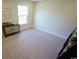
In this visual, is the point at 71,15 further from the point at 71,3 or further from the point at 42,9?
the point at 42,9

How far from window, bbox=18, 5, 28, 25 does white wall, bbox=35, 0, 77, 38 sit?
799mm

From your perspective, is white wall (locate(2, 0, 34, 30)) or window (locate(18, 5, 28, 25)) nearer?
white wall (locate(2, 0, 34, 30))

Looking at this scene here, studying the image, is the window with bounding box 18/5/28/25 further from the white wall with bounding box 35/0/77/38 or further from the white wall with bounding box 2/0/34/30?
the white wall with bounding box 35/0/77/38

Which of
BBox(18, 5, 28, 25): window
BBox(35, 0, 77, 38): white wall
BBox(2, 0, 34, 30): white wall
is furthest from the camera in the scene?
BBox(18, 5, 28, 25): window

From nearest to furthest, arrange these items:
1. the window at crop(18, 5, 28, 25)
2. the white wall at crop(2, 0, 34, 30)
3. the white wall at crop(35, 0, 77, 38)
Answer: the white wall at crop(35, 0, 77, 38) < the white wall at crop(2, 0, 34, 30) < the window at crop(18, 5, 28, 25)

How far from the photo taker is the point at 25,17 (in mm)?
7613

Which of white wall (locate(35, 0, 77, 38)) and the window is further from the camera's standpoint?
the window

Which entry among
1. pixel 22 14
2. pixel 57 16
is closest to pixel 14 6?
pixel 22 14

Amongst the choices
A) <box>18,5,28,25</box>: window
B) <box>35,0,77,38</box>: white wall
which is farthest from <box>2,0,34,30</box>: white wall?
<box>35,0,77,38</box>: white wall

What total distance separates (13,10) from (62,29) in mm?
3116

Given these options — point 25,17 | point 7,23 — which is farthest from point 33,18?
point 7,23

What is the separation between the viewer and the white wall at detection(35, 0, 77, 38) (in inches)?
206

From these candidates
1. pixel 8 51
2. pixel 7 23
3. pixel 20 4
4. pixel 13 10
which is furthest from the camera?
pixel 20 4

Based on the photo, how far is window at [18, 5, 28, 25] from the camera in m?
7.10
